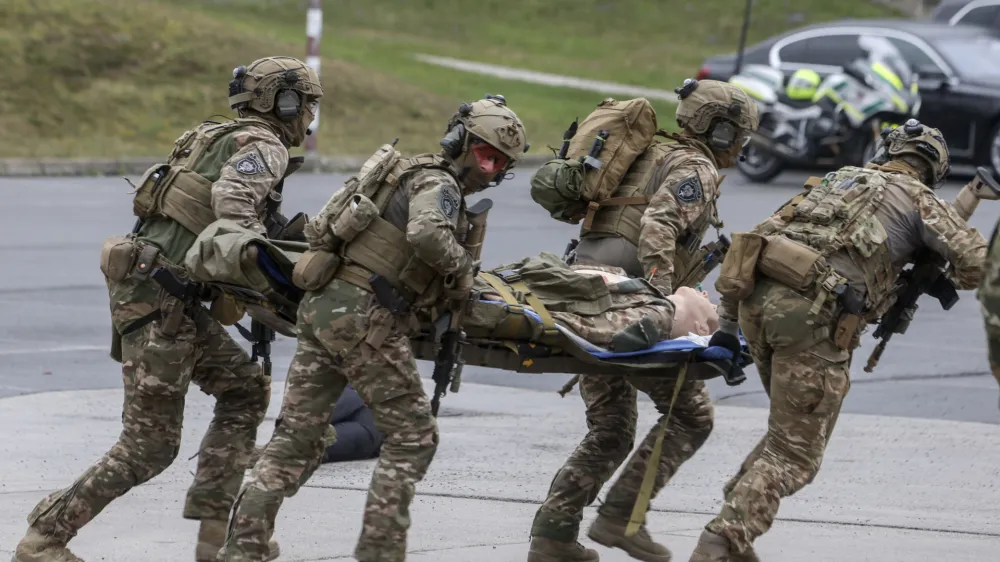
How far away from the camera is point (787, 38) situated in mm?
20109

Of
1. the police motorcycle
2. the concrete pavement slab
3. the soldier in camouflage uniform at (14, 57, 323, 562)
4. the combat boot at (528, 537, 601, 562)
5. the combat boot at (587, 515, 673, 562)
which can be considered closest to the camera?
the soldier in camouflage uniform at (14, 57, 323, 562)

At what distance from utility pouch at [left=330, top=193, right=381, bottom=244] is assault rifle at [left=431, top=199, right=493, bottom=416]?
1.17ft

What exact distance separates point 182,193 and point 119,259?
0.34 metres

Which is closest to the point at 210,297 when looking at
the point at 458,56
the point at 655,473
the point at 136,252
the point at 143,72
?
the point at 136,252

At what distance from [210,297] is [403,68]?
845 inches

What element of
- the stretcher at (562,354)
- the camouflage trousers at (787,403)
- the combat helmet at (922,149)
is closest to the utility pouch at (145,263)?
the stretcher at (562,354)

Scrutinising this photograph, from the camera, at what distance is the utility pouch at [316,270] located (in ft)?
18.9

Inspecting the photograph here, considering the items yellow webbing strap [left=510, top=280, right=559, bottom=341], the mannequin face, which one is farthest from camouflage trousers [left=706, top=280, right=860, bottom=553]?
yellow webbing strap [left=510, top=280, right=559, bottom=341]

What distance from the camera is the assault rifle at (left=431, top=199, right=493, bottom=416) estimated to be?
5.84 m

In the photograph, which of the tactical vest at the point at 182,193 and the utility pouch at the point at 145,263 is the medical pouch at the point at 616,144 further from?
the utility pouch at the point at 145,263

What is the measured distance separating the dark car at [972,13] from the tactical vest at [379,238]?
16666mm

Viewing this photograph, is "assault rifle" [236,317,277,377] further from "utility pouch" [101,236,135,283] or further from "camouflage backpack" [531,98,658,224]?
"camouflage backpack" [531,98,658,224]

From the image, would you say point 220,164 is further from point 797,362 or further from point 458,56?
point 458,56

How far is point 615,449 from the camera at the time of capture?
21.8 ft
